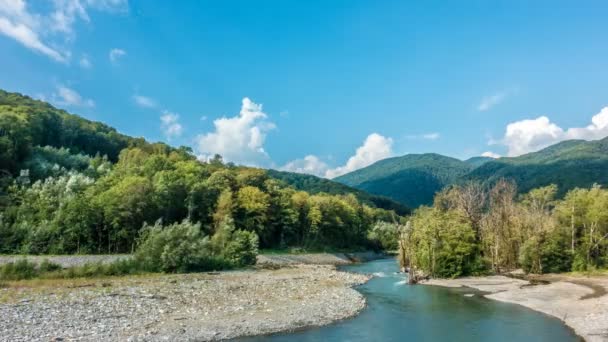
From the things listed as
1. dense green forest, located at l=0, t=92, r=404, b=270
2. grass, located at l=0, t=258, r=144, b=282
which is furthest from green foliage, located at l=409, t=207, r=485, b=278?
grass, located at l=0, t=258, r=144, b=282

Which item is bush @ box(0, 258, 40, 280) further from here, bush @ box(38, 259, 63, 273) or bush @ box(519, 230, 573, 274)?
bush @ box(519, 230, 573, 274)

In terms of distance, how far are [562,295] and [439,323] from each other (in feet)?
53.3

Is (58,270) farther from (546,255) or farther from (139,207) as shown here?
(546,255)

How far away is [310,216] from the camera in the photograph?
333ft

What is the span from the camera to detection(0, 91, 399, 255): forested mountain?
184 feet

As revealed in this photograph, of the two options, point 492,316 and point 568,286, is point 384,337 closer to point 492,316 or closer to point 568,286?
point 492,316

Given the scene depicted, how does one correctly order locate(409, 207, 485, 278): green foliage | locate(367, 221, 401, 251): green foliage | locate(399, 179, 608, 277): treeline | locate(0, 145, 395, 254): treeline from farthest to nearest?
1. locate(367, 221, 401, 251): green foliage
2. locate(0, 145, 395, 254): treeline
3. locate(399, 179, 608, 277): treeline
4. locate(409, 207, 485, 278): green foliage

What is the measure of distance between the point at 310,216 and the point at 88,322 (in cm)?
8043

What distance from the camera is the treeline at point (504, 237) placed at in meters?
51.0

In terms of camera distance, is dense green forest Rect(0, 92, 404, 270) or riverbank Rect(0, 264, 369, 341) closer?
riverbank Rect(0, 264, 369, 341)

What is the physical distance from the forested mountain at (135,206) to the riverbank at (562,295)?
31648mm

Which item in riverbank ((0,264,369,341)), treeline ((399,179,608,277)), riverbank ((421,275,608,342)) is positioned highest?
treeline ((399,179,608,277))

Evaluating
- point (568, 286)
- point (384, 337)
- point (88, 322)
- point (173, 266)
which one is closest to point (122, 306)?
point (88, 322)

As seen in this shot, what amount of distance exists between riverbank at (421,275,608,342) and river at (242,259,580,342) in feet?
3.70
